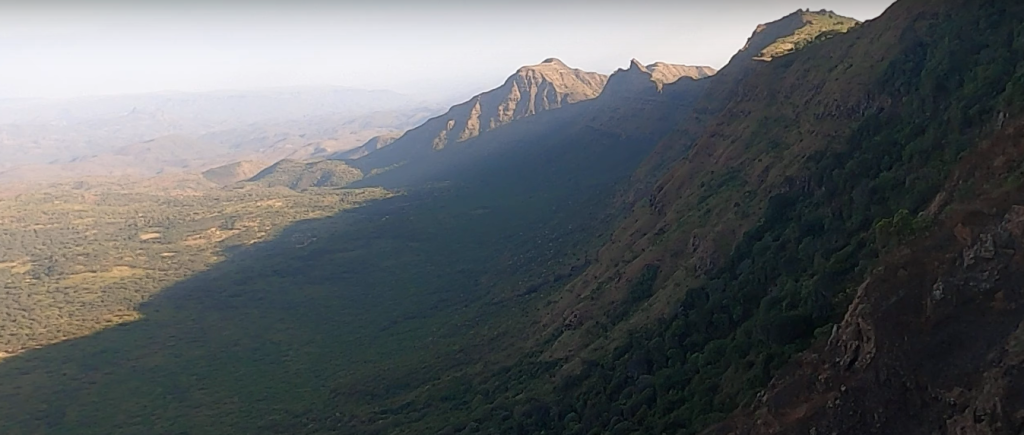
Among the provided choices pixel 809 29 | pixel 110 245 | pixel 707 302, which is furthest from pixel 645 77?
pixel 707 302

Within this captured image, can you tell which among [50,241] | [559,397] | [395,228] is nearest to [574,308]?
[559,397]

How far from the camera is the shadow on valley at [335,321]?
54250 mm

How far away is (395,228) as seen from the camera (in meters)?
120

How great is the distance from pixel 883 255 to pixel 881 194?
8.61 m

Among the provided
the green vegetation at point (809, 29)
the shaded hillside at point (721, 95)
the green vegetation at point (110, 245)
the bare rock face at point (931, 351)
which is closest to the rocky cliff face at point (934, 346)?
the bare rock face at point (931, 351)

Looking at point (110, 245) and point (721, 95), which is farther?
point (110, 245)

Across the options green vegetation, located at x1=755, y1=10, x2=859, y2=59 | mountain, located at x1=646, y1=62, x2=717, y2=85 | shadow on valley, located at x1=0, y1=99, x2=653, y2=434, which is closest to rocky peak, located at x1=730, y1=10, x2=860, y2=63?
green vegetation, located at x1=755, y1=10, x2=859, y2=59

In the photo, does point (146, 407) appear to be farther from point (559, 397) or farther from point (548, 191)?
point (548, 191)

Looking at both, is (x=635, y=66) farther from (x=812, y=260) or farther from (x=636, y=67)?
(x=812, y=260)

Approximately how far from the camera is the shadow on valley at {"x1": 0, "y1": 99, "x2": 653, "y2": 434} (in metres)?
54.2

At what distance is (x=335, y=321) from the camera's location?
79562mm

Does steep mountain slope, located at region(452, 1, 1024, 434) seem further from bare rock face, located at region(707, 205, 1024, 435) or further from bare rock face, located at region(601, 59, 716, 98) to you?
bare rock face, located at region(601, 59, 716, 98)

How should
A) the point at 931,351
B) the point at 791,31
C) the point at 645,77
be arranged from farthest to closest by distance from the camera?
1. the point at 645,77
2. the point at 791,31
3. the point at 931,351

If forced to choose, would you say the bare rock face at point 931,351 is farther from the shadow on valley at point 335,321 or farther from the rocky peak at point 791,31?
the rocky peak at point 791,31
